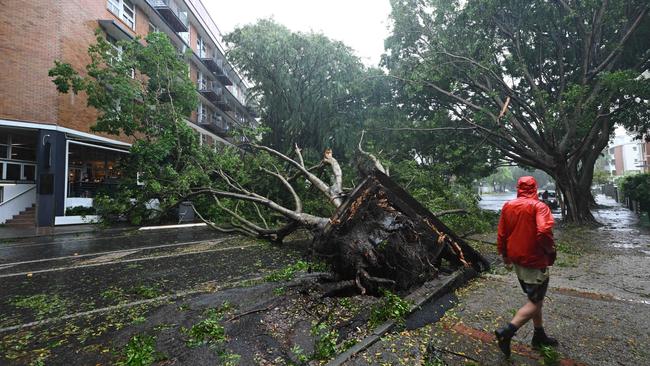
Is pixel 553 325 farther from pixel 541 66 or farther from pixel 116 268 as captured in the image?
pixel 541 66

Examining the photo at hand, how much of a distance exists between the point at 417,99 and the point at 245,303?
14.9m

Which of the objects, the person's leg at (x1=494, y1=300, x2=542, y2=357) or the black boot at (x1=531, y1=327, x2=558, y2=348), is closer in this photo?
the person's leg at (x1=494, y1=300, x2=542, y2=357)

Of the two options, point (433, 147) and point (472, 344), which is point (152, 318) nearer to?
point (472, 344)

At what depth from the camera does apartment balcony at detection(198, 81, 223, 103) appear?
91.1 feet

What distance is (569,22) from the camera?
11.6 metres

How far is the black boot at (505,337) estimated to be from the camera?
8.78 ft

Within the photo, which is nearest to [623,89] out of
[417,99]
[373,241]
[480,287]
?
[417,99]

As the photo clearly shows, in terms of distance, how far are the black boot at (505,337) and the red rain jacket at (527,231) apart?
583mm

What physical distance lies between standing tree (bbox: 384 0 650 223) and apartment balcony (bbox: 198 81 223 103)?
1822cm

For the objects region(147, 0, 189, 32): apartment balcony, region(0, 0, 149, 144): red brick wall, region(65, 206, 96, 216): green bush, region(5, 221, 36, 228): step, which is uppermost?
region(147, 0, 189, 32): apartment balcony

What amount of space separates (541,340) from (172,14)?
85.6 feet

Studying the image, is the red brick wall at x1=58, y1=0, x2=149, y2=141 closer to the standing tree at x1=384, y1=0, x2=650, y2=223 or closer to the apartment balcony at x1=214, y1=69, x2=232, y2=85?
the apartment balcony at x1=214, y1=69, x2=232, y2=85

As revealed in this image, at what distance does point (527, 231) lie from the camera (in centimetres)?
285

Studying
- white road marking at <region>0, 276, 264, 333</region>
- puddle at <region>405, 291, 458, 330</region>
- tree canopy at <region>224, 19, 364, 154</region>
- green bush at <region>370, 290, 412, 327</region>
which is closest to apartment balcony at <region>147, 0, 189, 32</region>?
tree canopy at <region>224, 19, 364, 154</region>
